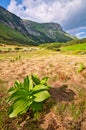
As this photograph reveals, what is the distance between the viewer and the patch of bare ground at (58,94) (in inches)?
303

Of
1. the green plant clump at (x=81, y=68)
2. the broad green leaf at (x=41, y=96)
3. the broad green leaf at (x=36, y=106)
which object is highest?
A: the green plant clump at (x=81, y=68)

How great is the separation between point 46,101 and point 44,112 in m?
0.58

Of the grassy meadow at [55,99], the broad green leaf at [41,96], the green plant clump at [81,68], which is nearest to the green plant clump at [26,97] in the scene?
the broad green leaf at [41,96]

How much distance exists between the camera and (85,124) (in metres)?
7.79

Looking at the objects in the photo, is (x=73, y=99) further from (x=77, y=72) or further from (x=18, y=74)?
(x=18, y=74)

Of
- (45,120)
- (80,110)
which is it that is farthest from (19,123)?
(80,110)

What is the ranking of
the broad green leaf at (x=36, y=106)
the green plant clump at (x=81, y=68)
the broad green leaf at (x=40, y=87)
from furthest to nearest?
the green plant clump at (x=81, y=68), the broad green leaf at (x=40, y=87), the broad green leaf at (x=36, y=106)

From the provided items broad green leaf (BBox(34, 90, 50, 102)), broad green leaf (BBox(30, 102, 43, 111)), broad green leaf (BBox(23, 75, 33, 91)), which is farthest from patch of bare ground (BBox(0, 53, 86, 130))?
Result: broad green leaf (BBox(23, 75, 33, 91))

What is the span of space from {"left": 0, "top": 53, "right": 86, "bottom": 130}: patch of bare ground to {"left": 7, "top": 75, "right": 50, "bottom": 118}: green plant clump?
286 millimetres

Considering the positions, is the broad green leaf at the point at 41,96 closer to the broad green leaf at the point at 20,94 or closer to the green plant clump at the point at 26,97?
the green plant clump at the point at 26,97

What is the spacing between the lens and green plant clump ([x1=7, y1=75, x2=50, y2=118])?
7.91m

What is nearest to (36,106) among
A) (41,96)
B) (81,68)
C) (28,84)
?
(41,96)

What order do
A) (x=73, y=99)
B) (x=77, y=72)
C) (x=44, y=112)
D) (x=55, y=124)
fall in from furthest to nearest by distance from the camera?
(x=77, y=72) < (x=73, y=99) < (x=44, y=112) < (x=55, y=124)

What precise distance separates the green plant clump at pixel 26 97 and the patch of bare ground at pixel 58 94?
0.29 meters
